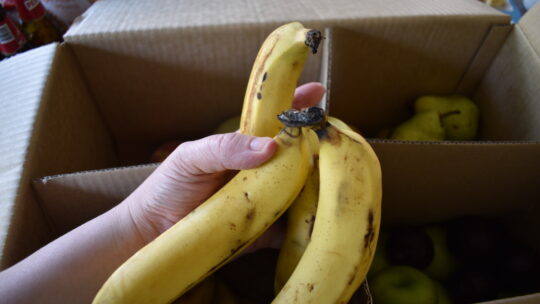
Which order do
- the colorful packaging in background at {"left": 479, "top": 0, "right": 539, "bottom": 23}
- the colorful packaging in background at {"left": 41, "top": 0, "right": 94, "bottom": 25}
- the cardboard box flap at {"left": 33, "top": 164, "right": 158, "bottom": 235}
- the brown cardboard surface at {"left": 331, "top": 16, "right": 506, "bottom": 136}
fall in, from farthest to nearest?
1. the colorful packaging in background at {"left": 479, "top": 0, "right": 539, "bottom": 23}
2. the colorful packaging in background at {"left": 41, "top": 0, "right": 94, "bottom": 25}
3. the brown cardboard surface at {"left": 331, "top": 16, "right": 506, "bottom": 136}
4. the cardboard box flap at {"left": 33, "top": 164, "right": 158, "bottom": 235}

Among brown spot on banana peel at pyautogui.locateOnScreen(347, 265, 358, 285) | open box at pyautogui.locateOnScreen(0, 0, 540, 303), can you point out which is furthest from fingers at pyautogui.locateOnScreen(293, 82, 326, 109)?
brown spot on banana peel at pyautogui.locateOnScreen(347, 265, 358, 285)

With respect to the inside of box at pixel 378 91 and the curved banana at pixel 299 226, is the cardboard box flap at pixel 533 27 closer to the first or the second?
the inside of box at pixel 378 91

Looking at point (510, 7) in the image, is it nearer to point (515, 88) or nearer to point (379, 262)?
point (515, 88)

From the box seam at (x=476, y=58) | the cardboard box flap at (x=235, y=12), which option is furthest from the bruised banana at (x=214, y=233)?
the box seam at (x=476, y=58)

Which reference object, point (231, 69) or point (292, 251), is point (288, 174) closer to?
point (292, 251)

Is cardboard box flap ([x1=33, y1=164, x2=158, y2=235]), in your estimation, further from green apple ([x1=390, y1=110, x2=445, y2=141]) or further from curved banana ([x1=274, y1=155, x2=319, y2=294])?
green apple ([x1=390, y1=110, x2=445, y2=141])

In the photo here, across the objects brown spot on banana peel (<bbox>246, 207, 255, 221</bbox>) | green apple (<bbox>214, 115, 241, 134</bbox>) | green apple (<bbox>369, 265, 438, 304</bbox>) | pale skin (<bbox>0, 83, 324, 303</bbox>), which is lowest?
green apple (<bbox>369, 265, 438, 304</bbox>)

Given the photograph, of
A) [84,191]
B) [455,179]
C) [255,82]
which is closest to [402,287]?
[455,179]
